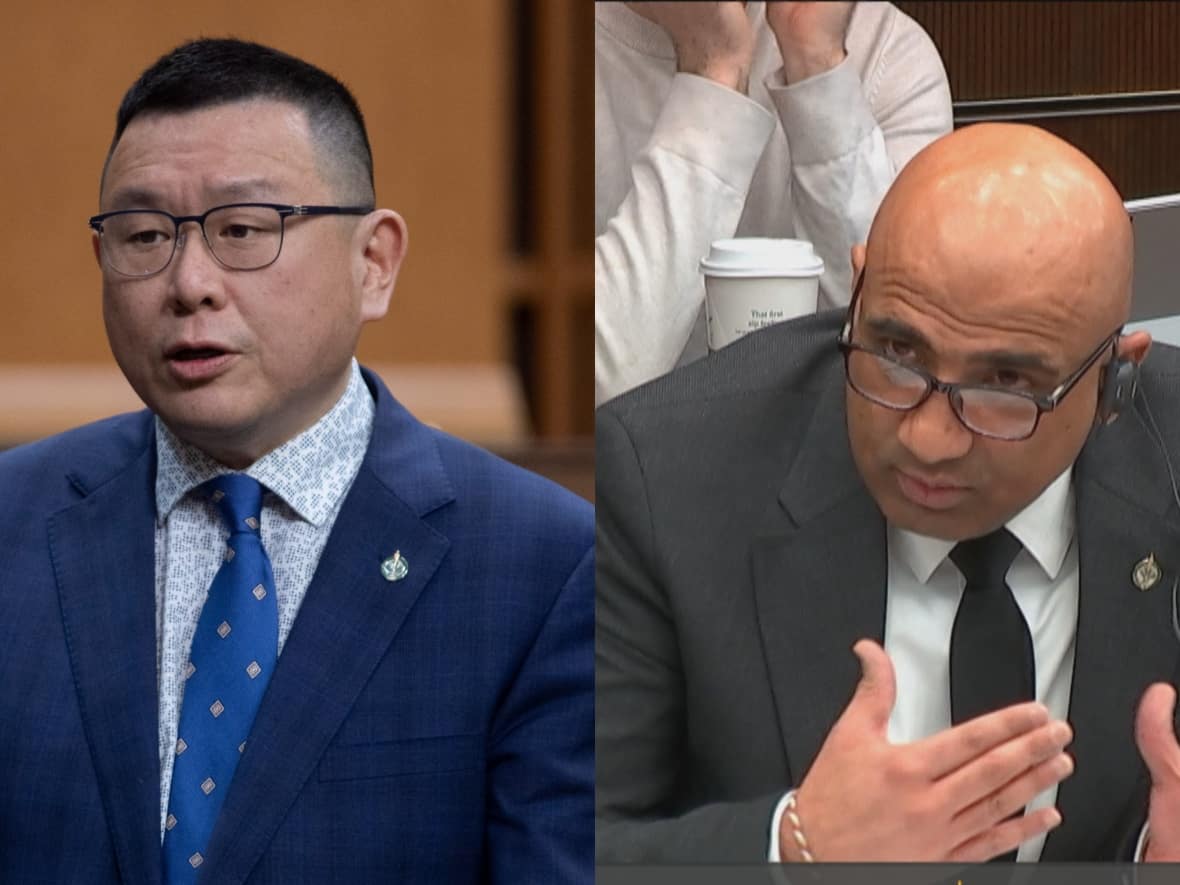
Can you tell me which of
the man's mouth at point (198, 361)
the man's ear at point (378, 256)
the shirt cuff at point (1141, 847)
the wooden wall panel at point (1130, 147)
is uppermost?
the wooden wall panel at point (1130, 147)

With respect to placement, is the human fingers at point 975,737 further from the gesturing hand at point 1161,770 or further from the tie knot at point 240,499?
the tie knot at point 240,499

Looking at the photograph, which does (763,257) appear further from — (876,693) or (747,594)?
(876,693)

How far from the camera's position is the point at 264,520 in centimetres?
232

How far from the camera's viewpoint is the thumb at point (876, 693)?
7.58 ft

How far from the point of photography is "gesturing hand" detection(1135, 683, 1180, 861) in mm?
2291

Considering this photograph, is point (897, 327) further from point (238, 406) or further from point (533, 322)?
point (238, 406)

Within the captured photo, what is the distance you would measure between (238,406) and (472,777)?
0.57 m

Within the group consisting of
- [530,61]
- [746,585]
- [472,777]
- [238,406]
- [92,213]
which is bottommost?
[472,777]

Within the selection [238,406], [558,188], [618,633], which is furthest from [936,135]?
[238,406]

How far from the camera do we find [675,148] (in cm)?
236

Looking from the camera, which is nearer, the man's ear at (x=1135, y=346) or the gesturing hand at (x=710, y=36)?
the man's ear at (x=1135, y=346)

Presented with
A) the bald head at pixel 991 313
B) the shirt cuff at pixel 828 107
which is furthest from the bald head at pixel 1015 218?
the shirt cuff at pixel 828 107

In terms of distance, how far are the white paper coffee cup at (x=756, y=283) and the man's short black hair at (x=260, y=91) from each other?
478 millimetres

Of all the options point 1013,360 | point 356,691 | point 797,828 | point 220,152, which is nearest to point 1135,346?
point 1013,360
